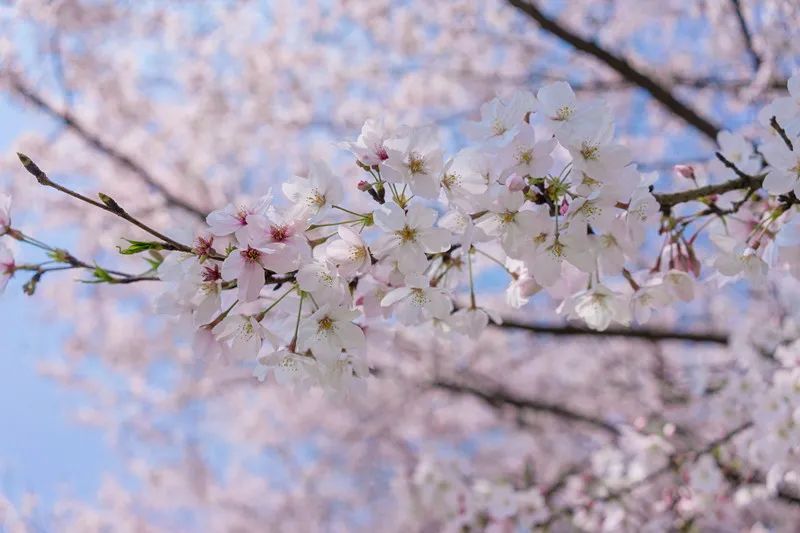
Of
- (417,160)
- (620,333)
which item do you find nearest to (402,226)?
(417,160)

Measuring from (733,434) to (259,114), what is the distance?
235 inches

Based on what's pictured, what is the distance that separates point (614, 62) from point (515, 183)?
276 centimetres

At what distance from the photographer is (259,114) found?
726cm

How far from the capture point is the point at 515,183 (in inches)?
44.2

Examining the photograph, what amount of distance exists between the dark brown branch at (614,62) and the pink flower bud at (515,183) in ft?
7.93

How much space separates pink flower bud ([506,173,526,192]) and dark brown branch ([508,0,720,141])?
2416 millimetres

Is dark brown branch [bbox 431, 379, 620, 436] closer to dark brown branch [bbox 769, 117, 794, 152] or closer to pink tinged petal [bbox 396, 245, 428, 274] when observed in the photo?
dark brown branch [bbox 769, 117, 794, 152]

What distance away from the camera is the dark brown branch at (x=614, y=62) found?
3.28 meters

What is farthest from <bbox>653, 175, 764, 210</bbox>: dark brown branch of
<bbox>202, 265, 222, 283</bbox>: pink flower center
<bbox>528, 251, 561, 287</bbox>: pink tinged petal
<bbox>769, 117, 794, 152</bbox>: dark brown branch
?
<bbox>202, 265, 222, 283</bbox>: pink flower center

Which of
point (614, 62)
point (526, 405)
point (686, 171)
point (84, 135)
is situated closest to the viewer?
point (686, 171)

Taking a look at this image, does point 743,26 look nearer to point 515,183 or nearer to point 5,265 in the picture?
point 515,183

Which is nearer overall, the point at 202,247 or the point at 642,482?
the point at 202,247

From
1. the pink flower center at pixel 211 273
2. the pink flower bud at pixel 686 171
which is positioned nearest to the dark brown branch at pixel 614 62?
the pink flower bud at pixel 686 171

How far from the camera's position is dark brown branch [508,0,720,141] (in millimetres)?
3281
